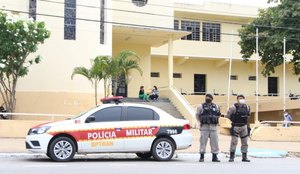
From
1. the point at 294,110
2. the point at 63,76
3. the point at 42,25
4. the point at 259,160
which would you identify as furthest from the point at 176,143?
the point at 294,110

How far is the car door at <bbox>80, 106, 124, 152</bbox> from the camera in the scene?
44.3 feet

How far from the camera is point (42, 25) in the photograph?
22719 millimetres

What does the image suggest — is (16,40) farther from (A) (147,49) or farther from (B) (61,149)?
(A) (147,49)

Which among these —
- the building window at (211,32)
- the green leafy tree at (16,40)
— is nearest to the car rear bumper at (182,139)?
the green leafy tree at (16,40)

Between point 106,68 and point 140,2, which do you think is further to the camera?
point 140,2

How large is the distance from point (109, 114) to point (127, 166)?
1806 millimetres

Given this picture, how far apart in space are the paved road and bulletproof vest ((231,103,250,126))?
111 cm

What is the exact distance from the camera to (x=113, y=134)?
13.7 metres

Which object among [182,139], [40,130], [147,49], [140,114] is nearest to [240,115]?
[182,139]

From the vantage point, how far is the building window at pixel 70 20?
26984 millimetres

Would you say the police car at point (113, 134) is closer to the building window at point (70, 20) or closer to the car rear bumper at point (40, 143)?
the car rear bumper at point (40, 143)

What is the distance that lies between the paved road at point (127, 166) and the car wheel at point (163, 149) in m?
0.22

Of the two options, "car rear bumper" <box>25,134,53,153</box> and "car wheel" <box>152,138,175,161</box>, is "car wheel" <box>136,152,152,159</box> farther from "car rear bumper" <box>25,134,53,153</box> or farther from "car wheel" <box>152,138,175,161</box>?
"car rear bumper" <box>25,134,53,153</box>

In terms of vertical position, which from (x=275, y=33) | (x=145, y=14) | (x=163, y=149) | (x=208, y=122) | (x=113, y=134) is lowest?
(x=163, y=149)
